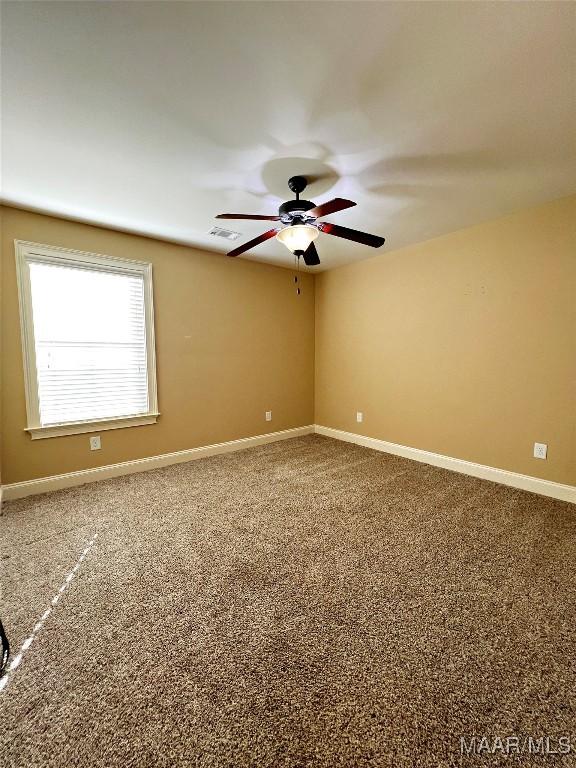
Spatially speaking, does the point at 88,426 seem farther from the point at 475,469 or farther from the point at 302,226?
the point at 475,469

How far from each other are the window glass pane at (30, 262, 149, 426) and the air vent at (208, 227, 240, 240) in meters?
0.91

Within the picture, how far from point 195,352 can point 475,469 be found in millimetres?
3233

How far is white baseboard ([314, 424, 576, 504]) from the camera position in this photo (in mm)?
2793

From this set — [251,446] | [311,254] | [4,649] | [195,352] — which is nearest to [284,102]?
[311,254]

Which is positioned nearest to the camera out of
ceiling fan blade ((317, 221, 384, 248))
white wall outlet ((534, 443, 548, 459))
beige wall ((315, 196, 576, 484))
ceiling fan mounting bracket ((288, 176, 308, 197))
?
ceiling fan blade ((317, 221, 384, 248))

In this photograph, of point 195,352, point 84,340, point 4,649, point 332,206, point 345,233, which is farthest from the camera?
point 195,352

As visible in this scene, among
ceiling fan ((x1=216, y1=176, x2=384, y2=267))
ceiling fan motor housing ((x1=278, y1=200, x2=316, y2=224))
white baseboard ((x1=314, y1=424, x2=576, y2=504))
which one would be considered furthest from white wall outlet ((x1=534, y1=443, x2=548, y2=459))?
ceiling fan motor housing ((x1=278, y1=200, x2=316, y2=224))

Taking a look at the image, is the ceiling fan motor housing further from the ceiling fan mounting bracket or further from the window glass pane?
the window glass pane

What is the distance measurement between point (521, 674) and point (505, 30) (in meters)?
2.50

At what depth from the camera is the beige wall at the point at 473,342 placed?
2.74 meters

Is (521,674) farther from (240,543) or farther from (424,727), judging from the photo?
(240,543)

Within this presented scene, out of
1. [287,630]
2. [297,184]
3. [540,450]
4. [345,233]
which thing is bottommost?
[287,630]

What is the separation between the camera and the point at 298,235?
86.9 inches

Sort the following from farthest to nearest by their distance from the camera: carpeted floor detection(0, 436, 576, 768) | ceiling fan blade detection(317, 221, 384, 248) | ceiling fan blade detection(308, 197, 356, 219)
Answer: ceiling fan blade detection(317, 221, 384, 248), ceiling fan blade detection(308, 197, 356, 219), carpeted floor detection(0, 436, 576, 768)
